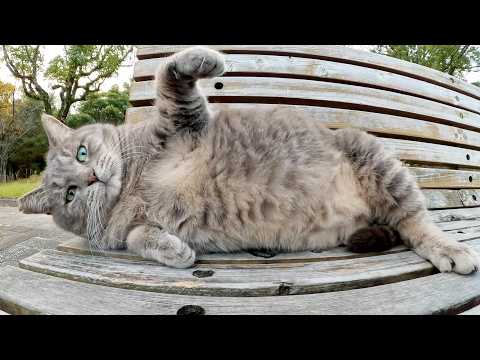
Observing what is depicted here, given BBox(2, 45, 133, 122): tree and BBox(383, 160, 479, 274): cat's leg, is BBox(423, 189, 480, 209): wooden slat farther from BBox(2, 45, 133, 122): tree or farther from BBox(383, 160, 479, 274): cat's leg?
BBox(2, 45, 133, 122): tree

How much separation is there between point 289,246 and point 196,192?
0.47 m

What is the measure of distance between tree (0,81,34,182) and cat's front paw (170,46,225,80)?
257 inches

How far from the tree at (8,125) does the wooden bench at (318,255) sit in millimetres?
6083

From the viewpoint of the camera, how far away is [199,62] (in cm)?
108

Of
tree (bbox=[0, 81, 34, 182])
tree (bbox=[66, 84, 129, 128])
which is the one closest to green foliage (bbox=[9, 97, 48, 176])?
tree (bbox=[0, 81, 34, 182])

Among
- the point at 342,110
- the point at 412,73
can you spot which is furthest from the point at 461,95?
the point at 342,110

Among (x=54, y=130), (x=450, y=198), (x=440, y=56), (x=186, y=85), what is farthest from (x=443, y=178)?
(x=440, y=56)

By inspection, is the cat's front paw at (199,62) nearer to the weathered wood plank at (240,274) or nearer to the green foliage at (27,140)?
the weathered wood plank at (240,274)

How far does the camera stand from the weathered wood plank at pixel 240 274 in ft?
2.82

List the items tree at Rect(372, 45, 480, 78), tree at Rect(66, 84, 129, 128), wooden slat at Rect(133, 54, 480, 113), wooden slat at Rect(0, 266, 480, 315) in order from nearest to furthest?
wooden slat at Rect(0, 266, 480, 315) → wooden slat at Rect(133, 54, 480, 113) → tree at Rect(372, 45, 480, 78) → tree at Rect(66, 84, 129, 128)

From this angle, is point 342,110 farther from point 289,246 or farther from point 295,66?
point 289,246

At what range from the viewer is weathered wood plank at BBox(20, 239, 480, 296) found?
86 cm

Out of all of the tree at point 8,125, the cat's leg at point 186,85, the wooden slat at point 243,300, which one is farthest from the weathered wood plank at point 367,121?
the tree at point 8,125

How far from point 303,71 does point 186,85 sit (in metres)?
1.02
